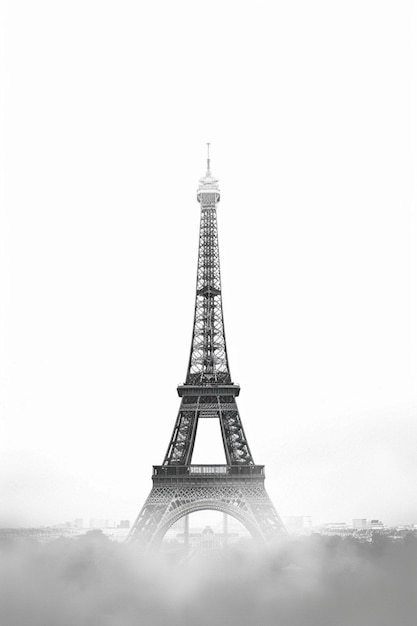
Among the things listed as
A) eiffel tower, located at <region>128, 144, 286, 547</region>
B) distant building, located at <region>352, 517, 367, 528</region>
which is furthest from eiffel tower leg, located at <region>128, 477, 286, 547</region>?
distant building, located at <region>352, 517, 367, 528</region>

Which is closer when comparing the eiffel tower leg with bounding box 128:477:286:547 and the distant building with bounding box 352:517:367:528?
the eiffel tower leg with bounding box 128:477:286:547

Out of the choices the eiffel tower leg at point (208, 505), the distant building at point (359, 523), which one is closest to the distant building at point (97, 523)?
the eiffel tower leg at point (208, 505)

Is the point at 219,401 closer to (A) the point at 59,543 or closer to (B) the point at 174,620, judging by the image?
(A) the point at 59,543

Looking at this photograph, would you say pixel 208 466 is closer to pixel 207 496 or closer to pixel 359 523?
pixel 207 496

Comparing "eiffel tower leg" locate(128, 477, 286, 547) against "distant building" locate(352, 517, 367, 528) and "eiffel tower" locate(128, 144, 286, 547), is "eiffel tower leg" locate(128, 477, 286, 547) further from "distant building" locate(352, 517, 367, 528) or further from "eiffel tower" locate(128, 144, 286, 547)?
"distant building" locate(352, 517, 367, 528)

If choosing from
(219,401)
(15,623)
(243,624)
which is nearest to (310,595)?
(243,624)

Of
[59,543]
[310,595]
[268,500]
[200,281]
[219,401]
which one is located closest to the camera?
[310,595]

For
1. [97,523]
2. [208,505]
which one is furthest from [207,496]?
[97,523]

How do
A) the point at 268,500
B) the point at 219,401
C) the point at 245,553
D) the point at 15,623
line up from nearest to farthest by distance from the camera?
the point at 15,623 → the point at 245,553 → the point at 268,500 → the point at 219,401
